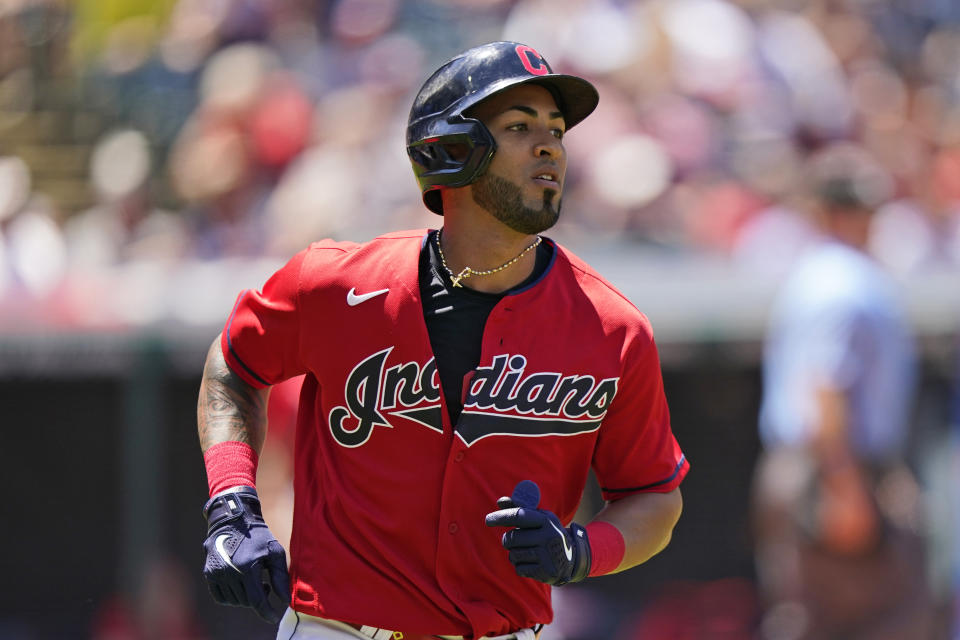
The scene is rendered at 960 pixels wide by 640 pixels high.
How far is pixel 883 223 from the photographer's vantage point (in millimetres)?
8250

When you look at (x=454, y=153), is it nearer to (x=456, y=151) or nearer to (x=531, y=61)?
(x=456, y=151)

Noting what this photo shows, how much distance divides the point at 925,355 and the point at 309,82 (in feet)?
16.3

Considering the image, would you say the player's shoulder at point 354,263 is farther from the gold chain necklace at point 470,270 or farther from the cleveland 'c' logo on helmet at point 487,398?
the cleveland 'c' logo on helmet at point 487,398

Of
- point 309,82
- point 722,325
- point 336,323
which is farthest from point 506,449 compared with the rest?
point 309,82

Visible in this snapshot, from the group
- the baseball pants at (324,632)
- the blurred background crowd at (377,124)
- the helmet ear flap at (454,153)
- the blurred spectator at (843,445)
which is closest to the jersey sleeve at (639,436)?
the baseball pants at (324,632)

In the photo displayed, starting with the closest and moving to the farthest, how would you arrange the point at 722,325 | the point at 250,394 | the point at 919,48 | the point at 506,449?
the point at 506,449 → the point at 250,394 → the point at 722,325 → the point at 919,48

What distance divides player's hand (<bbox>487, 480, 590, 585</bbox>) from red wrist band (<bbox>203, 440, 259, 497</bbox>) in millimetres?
590

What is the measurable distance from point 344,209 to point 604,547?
598 centimetres

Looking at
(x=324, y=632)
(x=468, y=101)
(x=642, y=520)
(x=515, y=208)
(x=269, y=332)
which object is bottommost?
(x=324, y=632)

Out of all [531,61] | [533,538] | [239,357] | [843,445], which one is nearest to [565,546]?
[533,538]

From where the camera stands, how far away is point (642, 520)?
10.1 feet

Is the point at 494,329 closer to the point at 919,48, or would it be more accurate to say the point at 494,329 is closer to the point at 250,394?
the point at 250,394

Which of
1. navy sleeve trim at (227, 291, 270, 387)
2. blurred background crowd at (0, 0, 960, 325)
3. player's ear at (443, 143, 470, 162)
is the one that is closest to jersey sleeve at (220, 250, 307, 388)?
navy sleeve trim at (227, 291, 270, 387)

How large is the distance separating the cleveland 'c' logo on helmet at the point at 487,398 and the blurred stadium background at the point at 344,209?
11.5 ft
